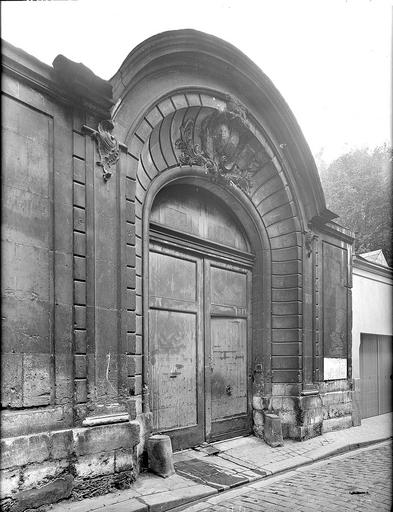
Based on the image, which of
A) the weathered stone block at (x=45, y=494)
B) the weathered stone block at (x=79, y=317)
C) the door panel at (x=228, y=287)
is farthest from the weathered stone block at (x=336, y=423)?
the weathered stone block at (x=79, y=317)

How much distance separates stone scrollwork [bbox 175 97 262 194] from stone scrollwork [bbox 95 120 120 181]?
5.85 ft

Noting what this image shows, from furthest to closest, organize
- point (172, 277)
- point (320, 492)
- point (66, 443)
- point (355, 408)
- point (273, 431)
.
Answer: point (355, 408)
point (273, 431)
point (172, 277)
point (320, 492)
point (66, 443)

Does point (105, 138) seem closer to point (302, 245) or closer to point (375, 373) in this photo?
point (302, 245)

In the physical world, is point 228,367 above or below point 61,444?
above

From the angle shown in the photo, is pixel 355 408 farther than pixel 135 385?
Yes

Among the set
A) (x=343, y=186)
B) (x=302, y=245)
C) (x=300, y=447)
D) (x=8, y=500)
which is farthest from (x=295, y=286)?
(x=343, y=186)

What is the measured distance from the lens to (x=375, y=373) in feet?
39.2

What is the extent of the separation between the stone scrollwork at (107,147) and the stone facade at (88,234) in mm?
19

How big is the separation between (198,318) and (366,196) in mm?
14010

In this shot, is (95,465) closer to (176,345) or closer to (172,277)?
(176,345)

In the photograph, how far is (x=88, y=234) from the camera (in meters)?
5.02

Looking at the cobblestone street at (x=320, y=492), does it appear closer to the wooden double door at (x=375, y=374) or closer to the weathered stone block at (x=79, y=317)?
the weathered stone block at (x=79, y=317)

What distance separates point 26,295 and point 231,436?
4807 mm

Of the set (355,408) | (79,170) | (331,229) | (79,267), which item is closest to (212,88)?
(79,170)
